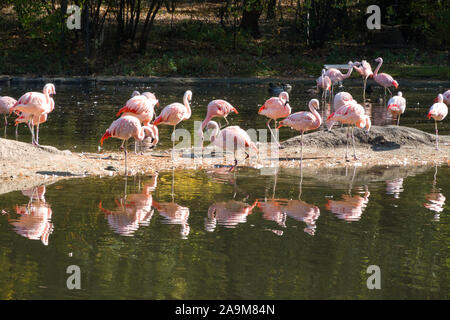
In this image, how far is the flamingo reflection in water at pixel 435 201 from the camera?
768 cm

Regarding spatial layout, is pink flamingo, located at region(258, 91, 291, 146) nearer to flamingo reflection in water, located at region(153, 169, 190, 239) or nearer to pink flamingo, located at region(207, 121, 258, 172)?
pink flamingo, located at region(207, 121, 258, 172)

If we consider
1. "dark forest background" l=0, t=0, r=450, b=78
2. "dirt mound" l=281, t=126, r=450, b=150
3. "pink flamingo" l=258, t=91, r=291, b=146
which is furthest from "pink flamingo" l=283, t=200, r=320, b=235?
"dark forest background" l=0, t=0, r=450, b=78

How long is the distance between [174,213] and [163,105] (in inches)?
421

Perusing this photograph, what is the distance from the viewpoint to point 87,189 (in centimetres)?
847

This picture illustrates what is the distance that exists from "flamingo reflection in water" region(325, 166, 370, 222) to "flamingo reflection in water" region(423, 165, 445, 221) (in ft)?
2.26

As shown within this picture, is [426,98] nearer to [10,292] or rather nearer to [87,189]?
[87,189]

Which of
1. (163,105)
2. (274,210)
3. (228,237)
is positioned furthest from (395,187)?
(163,105)

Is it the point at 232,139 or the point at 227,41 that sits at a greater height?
the point at 227,41

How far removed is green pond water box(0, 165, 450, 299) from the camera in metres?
5.32

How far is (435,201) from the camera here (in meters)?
8.14

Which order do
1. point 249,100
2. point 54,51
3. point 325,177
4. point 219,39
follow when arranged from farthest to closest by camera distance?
1. point 219,39
2. point 54,51
3. point 249,100
4. point 325,177

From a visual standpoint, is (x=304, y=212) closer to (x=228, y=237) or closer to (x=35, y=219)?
(x=228, y=237)

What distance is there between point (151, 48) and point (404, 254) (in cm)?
2218
